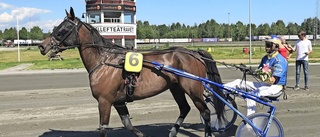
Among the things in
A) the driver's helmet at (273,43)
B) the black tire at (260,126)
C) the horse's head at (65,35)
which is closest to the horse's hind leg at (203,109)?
the black tire at (260,126)

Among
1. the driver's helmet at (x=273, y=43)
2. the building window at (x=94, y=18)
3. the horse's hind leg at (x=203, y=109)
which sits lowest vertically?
the horse's hind leg at (x=203, y=109)

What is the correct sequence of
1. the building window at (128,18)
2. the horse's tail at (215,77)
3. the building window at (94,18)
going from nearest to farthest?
the horse's tail at (215,77), the building window at (94,18), the building window at (128,18)

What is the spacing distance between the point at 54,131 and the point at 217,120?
9.38ft

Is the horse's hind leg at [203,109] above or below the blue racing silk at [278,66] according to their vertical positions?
below

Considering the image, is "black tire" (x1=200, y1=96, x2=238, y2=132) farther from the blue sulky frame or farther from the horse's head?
the horse's head

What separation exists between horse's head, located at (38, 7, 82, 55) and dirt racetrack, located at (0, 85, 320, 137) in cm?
176

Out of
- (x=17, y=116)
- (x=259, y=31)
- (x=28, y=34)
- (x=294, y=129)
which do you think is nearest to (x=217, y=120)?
(x=294, y=129)

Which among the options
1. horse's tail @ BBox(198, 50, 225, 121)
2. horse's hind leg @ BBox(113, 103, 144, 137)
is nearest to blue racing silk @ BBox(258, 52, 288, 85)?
horse's tail @ BBox(198, 50, 225, 121)

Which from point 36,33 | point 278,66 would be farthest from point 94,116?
point 36,33

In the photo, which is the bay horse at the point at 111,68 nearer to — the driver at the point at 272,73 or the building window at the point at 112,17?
the driver at the point at 272,73

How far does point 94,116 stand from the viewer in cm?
727

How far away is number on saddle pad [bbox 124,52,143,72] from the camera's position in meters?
4.67

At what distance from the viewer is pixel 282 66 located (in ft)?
16.0

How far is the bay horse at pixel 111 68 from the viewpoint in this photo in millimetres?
4652
